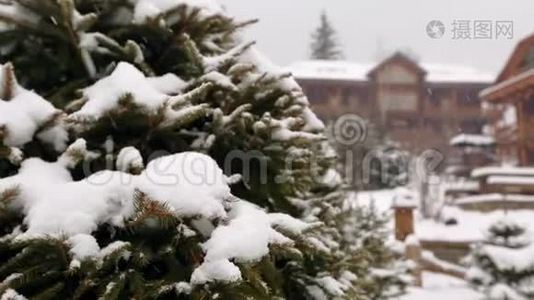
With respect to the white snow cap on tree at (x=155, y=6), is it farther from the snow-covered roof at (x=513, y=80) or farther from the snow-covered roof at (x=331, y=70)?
the snow-covered roof at (x=331, y=70)

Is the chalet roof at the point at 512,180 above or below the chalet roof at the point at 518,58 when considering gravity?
below

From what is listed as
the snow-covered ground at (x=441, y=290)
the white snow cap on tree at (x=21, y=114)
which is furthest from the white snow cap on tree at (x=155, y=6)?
the snow-covered ground at (x=441, y=290)

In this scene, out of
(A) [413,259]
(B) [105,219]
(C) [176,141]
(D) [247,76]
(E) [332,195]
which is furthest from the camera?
(A) [413,259]

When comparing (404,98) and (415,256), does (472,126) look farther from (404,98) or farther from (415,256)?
(415,256)

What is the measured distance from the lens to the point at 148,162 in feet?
8.70

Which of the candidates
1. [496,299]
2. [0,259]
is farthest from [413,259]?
[0,259]

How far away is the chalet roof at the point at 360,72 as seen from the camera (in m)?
40.7

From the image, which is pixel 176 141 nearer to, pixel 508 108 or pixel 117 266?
pixel 117 266

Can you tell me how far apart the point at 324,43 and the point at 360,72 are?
19.9 metres

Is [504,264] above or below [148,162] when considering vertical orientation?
below

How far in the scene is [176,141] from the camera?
2.74 meters

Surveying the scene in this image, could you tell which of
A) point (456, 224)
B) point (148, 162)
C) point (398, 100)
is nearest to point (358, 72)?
point (398, 100)

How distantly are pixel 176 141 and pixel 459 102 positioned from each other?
139 ft

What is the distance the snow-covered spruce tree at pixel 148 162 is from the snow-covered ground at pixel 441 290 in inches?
370
